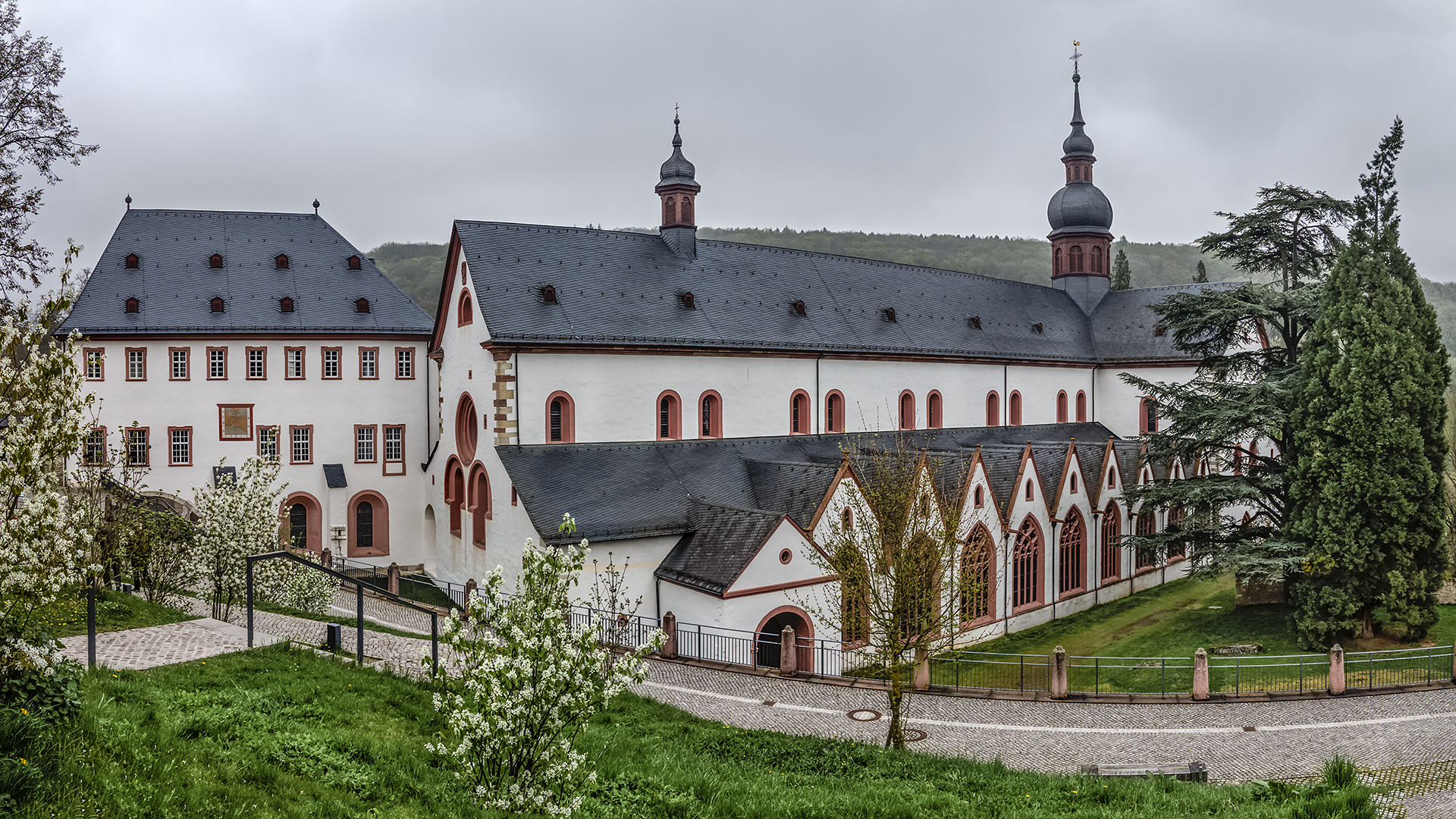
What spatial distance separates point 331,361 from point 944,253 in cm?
16636

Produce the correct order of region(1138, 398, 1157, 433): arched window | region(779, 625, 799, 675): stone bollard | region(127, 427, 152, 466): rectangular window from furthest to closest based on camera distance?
region(1138, 398, 1157, 433): arched window, region(127, 427, 152, 466): rectangular window, region(779, 625, 799, 675): stone bollard

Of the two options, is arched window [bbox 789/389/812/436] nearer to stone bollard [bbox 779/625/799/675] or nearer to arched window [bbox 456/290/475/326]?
arched window [bbox 456/290/475/326]

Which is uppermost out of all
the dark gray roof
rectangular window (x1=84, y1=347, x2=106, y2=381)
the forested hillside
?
the forested hillside

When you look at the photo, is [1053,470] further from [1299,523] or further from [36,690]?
[36,690]

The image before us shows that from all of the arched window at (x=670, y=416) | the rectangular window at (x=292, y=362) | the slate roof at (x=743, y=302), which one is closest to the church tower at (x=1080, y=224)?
the slate roof at (x=743, y=302)

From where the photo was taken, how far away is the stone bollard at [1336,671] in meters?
19.5

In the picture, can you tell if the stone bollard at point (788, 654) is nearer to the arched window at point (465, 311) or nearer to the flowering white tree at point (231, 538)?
the flowering white tree at point (231, 538)

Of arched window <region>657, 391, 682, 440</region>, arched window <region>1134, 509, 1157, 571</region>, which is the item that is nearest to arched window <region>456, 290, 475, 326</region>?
arched window <region>657, 391, 682, 440</region>

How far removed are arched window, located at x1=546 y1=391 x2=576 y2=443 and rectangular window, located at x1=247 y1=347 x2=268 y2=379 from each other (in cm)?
1526

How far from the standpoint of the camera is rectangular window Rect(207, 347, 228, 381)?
34844mm

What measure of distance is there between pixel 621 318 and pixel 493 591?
21.0 metres

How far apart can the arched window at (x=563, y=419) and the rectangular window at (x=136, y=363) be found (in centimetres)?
1795

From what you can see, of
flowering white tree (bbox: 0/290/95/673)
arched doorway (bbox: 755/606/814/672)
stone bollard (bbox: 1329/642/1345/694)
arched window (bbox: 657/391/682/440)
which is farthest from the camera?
arched window (bbox: 657/391/682/440)

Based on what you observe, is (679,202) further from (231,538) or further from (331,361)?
(231,538)
